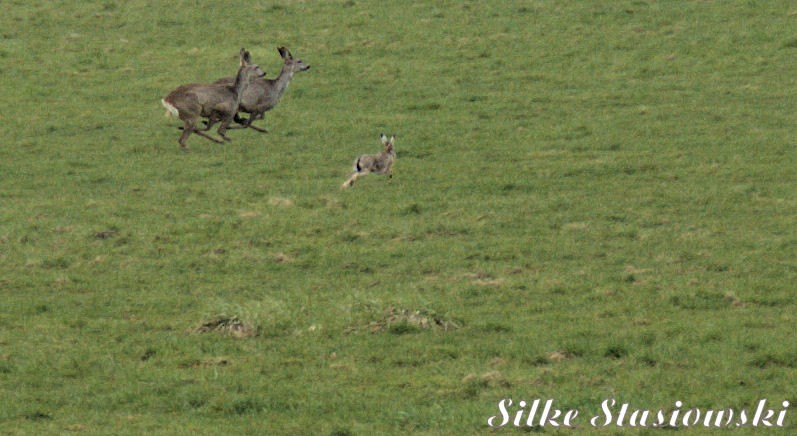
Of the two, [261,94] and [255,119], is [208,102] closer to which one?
[261,94]

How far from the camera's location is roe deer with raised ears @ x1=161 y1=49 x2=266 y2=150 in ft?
88.7

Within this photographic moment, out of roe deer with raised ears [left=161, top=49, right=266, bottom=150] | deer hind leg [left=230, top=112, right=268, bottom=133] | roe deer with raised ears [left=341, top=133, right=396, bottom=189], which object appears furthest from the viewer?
deer hind leg [left=230, top=112, right=268, bottom=133]

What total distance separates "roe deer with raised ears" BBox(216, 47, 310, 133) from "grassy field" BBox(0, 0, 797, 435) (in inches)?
20.4

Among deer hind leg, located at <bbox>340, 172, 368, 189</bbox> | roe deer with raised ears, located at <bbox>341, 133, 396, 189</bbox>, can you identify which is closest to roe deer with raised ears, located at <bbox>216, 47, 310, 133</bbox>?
roe deer with raised ears, located at <bbox>341, 133, 396, 189</bbox>

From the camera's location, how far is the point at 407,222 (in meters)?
21.2

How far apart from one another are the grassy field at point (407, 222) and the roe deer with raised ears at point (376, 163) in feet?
0.91

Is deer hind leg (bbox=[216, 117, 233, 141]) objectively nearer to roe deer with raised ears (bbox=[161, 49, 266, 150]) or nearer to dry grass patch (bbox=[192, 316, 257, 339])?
roe deer with raised ears (bbox=[161, 49, 266, 150])

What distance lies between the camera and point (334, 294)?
17031 millimetres

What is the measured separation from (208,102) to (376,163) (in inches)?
184

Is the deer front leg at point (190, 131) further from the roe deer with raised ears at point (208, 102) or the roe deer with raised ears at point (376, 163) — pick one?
the roe deer with raised ears at point (376, 163)

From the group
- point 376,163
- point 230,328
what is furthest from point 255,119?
point 230,328

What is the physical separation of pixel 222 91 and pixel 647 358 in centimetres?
1554

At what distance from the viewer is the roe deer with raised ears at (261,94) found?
28.7 meters

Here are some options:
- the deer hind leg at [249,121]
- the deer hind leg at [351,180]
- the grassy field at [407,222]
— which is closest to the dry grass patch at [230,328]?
the grassy field at [407,222]
